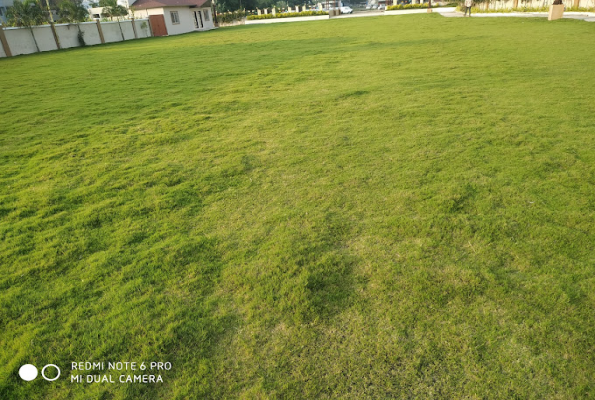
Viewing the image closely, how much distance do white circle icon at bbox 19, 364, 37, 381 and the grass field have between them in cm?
6

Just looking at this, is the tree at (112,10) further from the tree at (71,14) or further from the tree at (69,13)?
the tree at (69,13)

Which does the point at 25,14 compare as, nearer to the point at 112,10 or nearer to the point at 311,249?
the point at 112,10

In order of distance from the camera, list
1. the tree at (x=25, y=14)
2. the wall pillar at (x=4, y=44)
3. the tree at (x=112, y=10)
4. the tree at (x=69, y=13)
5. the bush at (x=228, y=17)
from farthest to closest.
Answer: the bush at (x=228, y=17) < the tree at (x=112, y=10) < the tree at (x=69, y=13) < the tree at (x=25, y=14) < the wall pillar at (x=4, y=44)

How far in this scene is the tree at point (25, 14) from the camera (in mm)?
22641

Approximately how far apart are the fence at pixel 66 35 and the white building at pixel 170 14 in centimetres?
122

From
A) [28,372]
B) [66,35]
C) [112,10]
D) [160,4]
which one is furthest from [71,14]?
[28,372]

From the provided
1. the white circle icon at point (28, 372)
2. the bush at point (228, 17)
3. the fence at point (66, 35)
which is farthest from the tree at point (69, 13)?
the white circle icon at point (28, 372)

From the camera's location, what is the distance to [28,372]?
95.7 inches

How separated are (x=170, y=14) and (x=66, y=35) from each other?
11.4m

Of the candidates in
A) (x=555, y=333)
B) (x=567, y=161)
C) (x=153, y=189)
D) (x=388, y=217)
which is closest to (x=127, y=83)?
(x=153, y=189)

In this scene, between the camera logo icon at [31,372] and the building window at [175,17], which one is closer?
the camera logo icon at [31,372]

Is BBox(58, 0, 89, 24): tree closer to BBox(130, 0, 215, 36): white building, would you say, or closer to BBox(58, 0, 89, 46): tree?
BBox(58, 0, 89, 46): tree

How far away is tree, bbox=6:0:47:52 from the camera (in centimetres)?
2264

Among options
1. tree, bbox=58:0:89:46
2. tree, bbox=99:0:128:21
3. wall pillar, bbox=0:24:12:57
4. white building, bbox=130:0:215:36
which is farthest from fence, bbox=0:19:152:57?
tree, bbox=99:0:128:21
